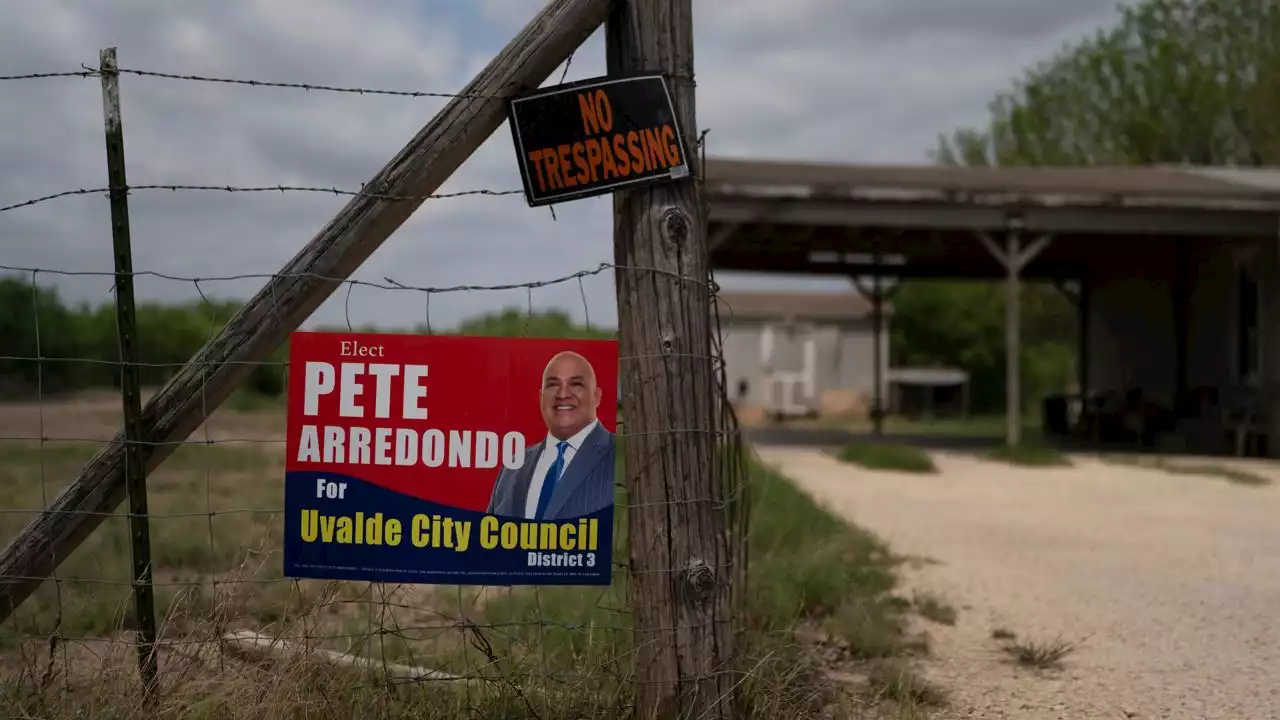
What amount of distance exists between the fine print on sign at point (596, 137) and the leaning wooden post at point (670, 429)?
7cm

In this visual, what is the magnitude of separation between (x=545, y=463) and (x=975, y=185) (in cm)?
1348

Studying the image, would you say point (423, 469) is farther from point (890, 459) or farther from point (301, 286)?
point (890, 459)

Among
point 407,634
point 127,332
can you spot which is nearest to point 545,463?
point 127,332

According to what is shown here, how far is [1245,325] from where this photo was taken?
16.7m

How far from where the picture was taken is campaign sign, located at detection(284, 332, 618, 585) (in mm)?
3344

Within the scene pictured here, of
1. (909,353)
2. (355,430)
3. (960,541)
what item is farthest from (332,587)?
(909,353)

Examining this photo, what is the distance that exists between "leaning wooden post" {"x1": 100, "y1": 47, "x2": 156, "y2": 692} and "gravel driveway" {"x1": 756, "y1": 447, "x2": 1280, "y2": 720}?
2901 millimetres

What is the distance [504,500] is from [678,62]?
1480 millimetres

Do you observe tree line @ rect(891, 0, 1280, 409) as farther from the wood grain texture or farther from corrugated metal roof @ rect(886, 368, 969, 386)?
the wood grain texture

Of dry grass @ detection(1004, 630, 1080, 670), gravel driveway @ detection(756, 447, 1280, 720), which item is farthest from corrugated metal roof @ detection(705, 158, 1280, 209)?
dry grass @ detection(1004, 630, 1080, 670)

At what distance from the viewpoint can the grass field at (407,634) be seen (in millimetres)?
3334

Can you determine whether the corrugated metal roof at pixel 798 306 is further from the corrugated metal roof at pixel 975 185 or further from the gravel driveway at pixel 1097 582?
the gravel driveway at pixel 1097 582

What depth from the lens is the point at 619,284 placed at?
3.47 meters

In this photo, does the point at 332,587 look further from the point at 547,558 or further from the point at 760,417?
the point at 760,417
